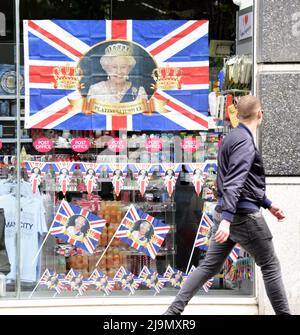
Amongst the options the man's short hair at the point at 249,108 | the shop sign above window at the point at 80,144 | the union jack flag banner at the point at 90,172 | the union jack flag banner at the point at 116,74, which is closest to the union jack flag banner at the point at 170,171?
the union jack flag banner at the point at 116,74

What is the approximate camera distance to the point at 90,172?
780 centimetres

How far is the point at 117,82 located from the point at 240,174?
7.15ft

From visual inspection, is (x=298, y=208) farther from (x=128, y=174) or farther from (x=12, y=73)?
(x=12, y=73)

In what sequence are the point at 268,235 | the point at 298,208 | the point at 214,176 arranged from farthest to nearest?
the point at 214,176, the point at 298,208, the point at 268,235

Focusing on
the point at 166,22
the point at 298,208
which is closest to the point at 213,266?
the point at 298,208

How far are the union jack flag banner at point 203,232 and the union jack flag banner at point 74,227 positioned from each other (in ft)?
3.22

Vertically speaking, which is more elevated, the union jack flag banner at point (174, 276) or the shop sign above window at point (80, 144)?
the shop sign above window at point (80, 144)

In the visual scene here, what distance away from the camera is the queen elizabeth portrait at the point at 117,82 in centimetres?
780

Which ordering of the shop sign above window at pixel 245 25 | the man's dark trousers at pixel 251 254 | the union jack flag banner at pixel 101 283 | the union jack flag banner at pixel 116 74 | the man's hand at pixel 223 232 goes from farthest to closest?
1. the union jack flag banner at pixel 101 283
2. the union jack flag banner at pixel 116 74
3. the shop sign above window at pixel 245 25
4. the man's dark trousers at pixel 251 254
5. the man's hand at pixel 223 232

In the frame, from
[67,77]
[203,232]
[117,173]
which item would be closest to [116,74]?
[67,77]

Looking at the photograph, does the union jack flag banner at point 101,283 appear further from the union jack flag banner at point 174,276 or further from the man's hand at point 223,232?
the man's hand at point 223,232

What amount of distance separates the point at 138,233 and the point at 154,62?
5.33 feet

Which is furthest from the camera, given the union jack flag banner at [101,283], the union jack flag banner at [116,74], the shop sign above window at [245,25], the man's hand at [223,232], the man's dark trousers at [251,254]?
the union jack flag banner at [101,283]

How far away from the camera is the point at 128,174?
783cm
